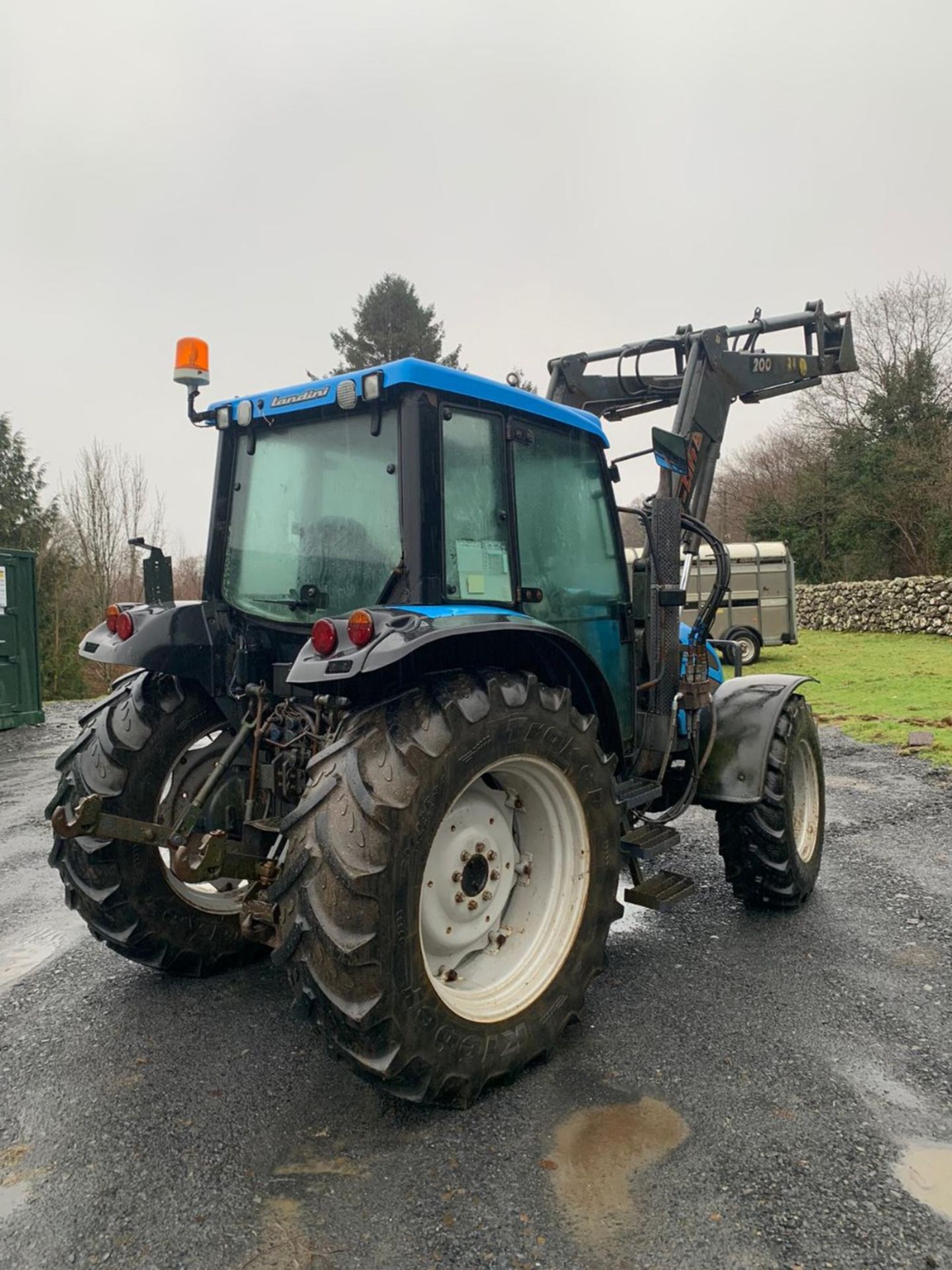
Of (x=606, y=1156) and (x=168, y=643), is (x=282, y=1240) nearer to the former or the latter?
(x=606, y=1156)

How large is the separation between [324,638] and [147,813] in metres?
1.35

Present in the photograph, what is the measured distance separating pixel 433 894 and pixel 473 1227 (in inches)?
36.4

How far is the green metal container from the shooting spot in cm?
1183

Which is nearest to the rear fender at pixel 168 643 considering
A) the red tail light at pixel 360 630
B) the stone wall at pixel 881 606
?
the red tail light at pixel 360 630

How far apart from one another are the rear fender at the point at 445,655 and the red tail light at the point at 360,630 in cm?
2

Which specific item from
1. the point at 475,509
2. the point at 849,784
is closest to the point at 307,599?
the point at 475,509

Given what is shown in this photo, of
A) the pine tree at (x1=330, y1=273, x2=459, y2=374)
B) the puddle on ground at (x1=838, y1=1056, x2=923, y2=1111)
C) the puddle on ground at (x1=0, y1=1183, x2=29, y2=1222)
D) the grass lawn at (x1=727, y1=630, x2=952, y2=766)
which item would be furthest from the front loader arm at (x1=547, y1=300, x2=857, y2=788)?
the pine tree at (x1=330, y1=273, x2=459, y2=374)

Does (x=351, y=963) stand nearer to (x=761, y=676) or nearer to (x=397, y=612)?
(x=397, y=612)

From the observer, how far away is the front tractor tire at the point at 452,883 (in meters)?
2.35

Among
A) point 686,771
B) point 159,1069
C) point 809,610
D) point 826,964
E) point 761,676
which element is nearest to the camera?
point 159,1069

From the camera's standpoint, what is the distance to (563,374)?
5.09 metres

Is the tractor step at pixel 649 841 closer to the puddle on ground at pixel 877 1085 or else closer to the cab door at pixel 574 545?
the cab door at pixel 574 545

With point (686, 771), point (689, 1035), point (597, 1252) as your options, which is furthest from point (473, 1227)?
point (686, 771)

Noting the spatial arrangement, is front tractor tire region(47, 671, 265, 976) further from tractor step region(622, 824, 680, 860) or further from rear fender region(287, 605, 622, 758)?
tractor step region(622, 824, 680, 860)
